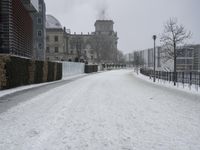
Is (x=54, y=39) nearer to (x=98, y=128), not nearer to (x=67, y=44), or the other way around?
(x=67, y=44)

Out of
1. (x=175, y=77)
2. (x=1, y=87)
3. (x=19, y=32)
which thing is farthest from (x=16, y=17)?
(x=175, y=77)

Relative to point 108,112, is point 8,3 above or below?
above

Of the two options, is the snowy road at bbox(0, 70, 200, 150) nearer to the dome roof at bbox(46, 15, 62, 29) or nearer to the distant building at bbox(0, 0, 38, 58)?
the distant building at bbox(0, 0, 38, 58)

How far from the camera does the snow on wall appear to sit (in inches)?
1726

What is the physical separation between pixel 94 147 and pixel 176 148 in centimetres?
163

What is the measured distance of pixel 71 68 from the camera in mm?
49062

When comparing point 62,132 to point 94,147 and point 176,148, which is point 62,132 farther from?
point 176,148

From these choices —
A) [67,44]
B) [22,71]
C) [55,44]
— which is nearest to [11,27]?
[22,71]

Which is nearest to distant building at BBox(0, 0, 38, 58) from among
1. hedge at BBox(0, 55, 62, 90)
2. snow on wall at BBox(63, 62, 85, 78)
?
hedge at BBox(0, 55, 62, 90)

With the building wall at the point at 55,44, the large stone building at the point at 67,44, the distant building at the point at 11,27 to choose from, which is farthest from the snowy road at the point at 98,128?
the building wall at the point at 55,44

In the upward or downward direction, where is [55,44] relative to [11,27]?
upward

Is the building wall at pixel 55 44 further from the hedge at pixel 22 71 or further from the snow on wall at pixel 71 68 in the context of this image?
the hedge at pixel 22 71

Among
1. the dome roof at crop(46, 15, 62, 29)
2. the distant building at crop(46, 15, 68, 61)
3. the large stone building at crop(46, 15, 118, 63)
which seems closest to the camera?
the dome roof at crop(46, 15, 62, 29)

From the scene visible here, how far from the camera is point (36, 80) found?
25109 mm
